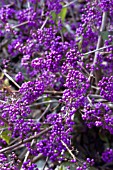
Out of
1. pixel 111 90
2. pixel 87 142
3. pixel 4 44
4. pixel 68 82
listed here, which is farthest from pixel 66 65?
pixel 4 44

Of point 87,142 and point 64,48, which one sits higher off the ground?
point 64,48

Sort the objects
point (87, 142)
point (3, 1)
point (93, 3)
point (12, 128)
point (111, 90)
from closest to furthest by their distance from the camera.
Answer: point (111, 90) < point (12, 128) < point (93, 3) < point (87, 142) < point (3, 1)

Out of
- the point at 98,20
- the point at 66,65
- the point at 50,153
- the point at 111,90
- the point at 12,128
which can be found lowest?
the point at 50,153

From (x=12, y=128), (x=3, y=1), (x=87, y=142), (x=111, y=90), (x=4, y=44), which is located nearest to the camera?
(x=111, y=90)

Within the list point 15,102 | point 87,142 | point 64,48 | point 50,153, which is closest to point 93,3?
point 64,48

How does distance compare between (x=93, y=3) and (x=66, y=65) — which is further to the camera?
(x=93, y=3)

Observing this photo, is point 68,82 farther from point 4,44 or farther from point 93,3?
point 4,44

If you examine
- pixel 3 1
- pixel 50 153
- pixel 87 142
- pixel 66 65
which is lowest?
pixel 87 142

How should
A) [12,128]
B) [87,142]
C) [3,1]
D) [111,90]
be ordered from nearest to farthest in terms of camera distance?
[111,90], [12,128], [87,142], [3,1]

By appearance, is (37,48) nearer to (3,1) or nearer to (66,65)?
(66,65)
